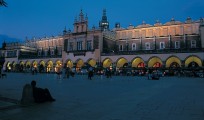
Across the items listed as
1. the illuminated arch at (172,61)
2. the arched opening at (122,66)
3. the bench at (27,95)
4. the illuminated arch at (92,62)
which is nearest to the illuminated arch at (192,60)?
the illuminated arch at (172,61)

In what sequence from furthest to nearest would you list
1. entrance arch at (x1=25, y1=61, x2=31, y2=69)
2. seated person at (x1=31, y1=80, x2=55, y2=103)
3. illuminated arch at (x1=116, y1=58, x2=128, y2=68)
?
entrance arch at (x1=25, y1=61, x2=31, y2=69) < illuminated arch at (x1=116, y1=58, x2=128, y2=68) < seated person at (x1=31, y1=80, x2=55, y2=103)

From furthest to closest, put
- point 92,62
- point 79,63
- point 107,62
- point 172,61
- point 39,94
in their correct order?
point 79,63 → point 92,62 → point 107,62 → point 172,61 → point 39,94

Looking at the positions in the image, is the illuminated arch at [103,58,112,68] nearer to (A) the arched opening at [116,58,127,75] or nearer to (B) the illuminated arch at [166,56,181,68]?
(A) the arched opening at [116,58,127,75]

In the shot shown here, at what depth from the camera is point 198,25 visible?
52.9 m

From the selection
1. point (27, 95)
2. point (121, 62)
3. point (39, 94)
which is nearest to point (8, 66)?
point (121, 62)

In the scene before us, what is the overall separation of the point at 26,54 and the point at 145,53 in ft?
143

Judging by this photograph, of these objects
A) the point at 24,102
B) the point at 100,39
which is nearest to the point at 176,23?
the point at 100,39

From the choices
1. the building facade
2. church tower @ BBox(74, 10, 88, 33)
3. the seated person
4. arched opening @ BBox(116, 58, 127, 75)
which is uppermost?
church tower @ BBox(74, 10, 88, 33)

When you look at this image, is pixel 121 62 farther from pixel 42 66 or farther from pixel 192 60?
pixel 42 66

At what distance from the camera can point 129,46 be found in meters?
59.8

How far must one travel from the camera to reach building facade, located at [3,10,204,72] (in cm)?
4656

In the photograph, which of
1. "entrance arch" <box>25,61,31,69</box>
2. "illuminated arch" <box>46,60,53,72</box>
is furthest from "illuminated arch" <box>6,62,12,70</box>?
"illuminated arch" <box>46,60,53,72</box>

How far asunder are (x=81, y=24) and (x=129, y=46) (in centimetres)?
1399

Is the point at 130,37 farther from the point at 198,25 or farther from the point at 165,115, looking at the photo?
the point at 165,115
